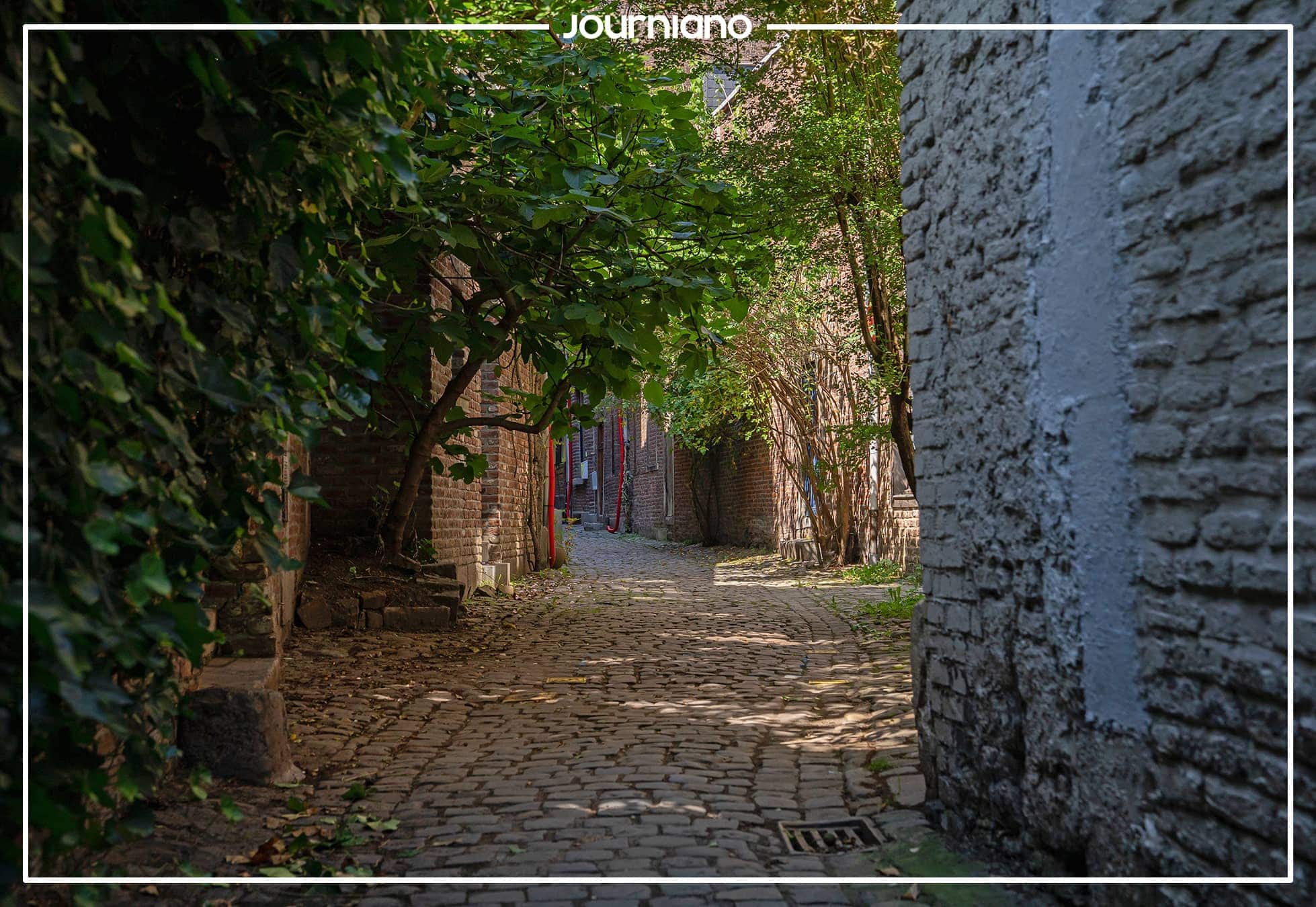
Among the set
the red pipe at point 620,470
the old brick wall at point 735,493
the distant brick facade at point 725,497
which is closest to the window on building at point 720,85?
the distant brick facade at point 725,497

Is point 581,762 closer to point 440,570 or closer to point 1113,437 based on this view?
point 1113,437

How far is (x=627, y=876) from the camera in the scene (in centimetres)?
335

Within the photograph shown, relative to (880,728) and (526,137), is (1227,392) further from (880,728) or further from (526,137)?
(526,137)

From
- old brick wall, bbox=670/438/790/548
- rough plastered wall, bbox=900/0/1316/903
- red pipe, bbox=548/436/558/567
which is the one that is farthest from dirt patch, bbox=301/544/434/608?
old brick wall, bbox=670/438/790/548

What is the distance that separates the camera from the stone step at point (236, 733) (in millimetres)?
4254

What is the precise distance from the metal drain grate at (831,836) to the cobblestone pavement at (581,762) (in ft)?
0.19

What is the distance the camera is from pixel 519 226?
678cm

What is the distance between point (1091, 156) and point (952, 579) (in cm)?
151

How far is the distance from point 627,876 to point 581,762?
148 centimetres

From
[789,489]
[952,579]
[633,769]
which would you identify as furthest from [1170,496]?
[789,489]

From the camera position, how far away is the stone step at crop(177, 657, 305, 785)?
425 centimetres

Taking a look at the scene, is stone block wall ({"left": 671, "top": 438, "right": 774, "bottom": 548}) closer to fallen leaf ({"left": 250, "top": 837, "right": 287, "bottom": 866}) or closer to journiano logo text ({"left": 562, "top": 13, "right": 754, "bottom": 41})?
journiano logo text ({"left": 562, "top": 13, "right": 754, "bottom": 41})

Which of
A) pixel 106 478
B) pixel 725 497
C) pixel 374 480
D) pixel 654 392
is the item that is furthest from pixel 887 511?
pixel 106 478

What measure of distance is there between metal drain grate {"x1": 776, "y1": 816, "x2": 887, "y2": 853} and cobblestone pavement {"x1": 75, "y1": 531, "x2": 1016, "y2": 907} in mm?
57
